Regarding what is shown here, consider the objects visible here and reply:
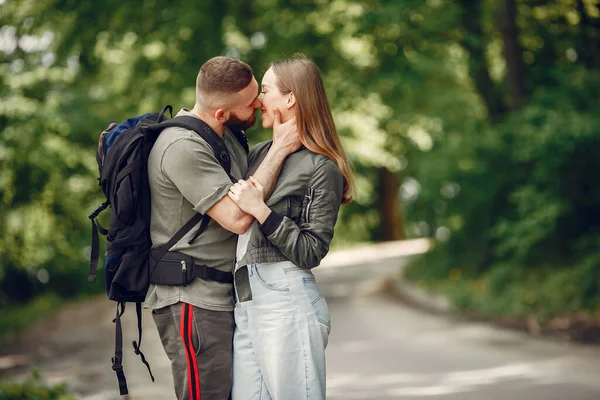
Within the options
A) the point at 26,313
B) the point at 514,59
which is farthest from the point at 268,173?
the point at 26,313

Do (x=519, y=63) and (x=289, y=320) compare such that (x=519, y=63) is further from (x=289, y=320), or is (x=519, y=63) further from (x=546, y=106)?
(x=289, y=320)

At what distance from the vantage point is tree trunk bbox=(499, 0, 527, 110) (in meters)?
12.0

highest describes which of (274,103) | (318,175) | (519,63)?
(519,63)

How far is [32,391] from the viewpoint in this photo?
21.2 feet

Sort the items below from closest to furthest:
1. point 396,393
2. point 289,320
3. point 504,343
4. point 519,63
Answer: point 289,320
point 396,393
point 504,343
point 519,63

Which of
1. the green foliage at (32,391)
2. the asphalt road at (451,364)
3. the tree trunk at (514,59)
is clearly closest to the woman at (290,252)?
the green foliage at (32,391)

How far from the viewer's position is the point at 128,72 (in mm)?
14797

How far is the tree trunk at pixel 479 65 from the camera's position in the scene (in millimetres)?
12891

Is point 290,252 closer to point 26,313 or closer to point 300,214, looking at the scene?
point 300,214

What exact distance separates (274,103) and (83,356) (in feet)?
25.7

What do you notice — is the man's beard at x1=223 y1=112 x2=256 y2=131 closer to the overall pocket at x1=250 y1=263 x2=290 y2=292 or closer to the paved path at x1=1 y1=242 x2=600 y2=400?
the overall pocket at x1=250 y1=263 x2=290 y2=292

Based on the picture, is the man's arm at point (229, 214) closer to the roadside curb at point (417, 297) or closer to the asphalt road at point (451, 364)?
the asphalt road at point (451, 364)

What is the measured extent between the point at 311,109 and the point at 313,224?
1.59 feet

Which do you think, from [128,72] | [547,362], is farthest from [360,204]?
[547,362]
